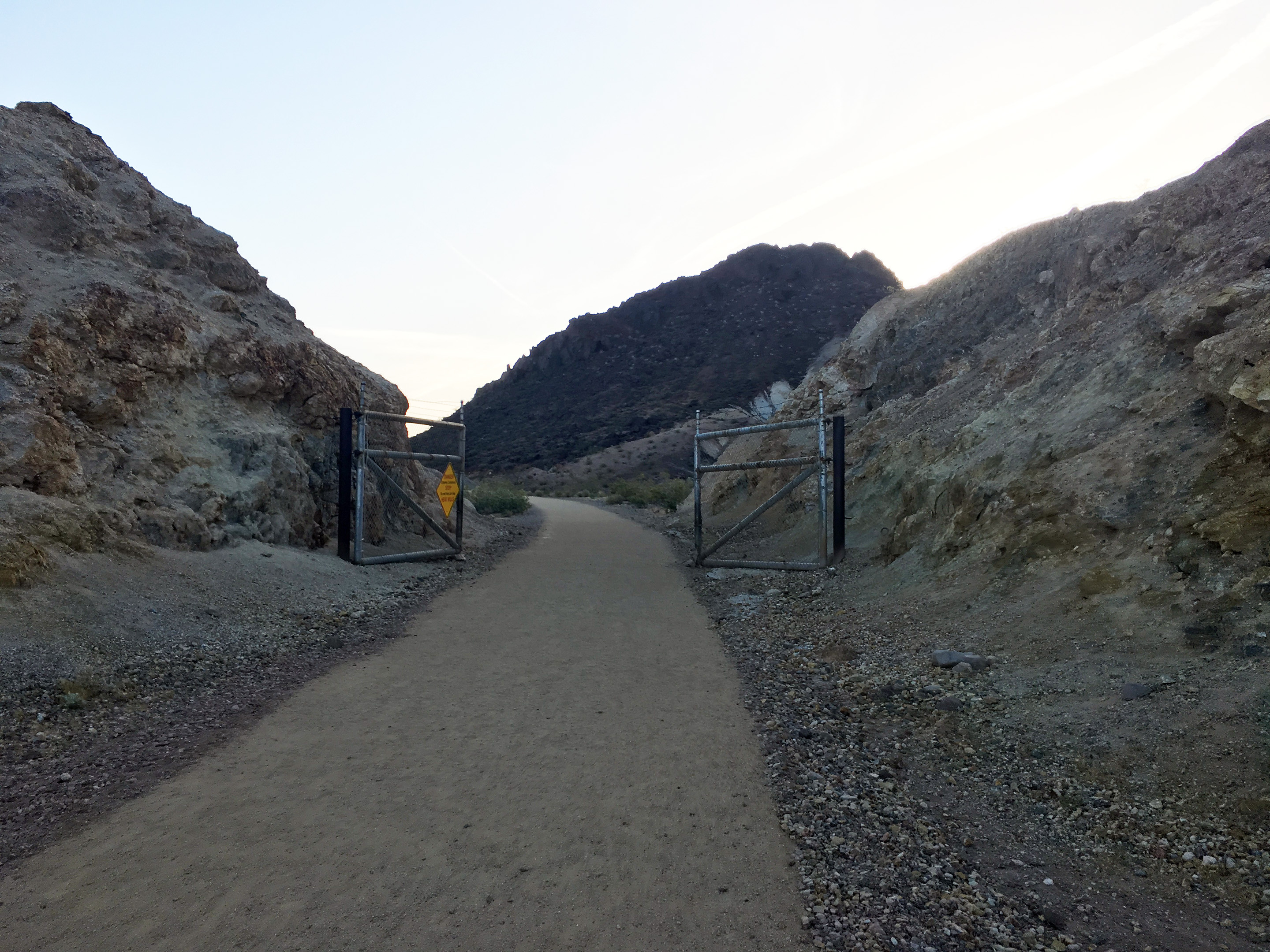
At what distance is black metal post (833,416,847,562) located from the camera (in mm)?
10930

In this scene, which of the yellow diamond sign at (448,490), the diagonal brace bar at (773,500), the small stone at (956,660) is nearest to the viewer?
the small stone at (956,660)

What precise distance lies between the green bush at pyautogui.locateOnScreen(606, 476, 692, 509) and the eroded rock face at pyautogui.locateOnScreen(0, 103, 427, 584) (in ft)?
65.3

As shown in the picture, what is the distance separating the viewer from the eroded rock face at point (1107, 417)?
5.27m

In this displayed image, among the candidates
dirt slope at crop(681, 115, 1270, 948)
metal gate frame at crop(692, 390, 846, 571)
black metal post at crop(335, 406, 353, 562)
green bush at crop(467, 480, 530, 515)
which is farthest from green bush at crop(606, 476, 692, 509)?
black metal post at crop(335, 406, 353, 562)

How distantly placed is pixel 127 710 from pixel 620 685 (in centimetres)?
338

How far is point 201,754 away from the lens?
446cm

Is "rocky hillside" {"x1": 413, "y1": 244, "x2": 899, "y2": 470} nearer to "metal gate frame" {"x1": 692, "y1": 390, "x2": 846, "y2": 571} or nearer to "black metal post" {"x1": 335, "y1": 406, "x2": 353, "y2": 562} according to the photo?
"black metal post" {"x1": 335, "y1": 406, "x2": 353, "y2": 562}

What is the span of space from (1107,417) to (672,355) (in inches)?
2894

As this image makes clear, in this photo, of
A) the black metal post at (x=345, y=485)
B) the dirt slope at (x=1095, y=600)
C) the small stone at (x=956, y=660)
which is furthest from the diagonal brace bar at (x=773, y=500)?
the black metal post at (x=345, y=485)

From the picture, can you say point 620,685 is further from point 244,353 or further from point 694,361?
point 694,361

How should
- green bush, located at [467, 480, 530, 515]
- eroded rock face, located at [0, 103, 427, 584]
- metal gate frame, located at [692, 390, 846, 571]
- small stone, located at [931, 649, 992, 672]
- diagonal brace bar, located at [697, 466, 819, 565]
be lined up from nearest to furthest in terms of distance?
small stone, located at [931, 649, 992, 672] < eroded rock face, located at [0, 103, 427, 584] < metal gate frame, located at [692, 390, 846, 571] < diagonal brace bar, located at [697, 466, 819, 565] < green bush, located at [467, 480, 530, 515]

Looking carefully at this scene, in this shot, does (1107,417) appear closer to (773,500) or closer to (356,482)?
(773,500)

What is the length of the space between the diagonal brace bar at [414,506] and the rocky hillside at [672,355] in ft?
147

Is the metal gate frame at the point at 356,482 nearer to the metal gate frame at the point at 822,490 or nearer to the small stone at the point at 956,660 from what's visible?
the metal gate frame at the point at 822,490
